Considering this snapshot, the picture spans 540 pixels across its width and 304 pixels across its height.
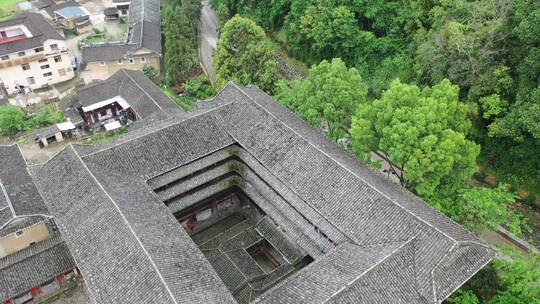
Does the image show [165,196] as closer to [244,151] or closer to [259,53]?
[244,151]

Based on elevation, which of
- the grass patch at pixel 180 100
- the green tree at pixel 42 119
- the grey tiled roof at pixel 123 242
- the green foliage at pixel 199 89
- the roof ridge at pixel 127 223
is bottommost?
the green tree at pixel 42 119

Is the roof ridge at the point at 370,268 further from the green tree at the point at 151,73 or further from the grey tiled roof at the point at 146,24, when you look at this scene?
the grey tiled roof at the point at 146,24

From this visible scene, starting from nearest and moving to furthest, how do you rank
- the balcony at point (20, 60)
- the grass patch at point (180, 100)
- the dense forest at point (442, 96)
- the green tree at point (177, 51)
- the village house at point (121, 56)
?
the dense forest at point (442, 96) < the grass patch at point (180, 100) < the balcony at point (20, 60) < the green tree at point (177, 51) < the village house at point (121, 56)

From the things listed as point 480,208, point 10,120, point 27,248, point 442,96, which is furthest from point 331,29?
point 10,120

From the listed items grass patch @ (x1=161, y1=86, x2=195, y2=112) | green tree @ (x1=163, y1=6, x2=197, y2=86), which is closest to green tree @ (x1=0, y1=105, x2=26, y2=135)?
grass patch @ (x1=161, y1=86, x2=195, y2=112)

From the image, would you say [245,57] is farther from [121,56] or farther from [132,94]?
[121,56]

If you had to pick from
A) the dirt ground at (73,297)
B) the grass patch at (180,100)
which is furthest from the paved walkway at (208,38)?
the dirt ground at (73,297)

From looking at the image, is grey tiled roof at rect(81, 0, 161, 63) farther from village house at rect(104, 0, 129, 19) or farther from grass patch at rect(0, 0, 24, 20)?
grass patch at rect(0, 0, 24, 20)

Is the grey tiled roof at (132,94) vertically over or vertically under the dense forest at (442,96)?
under
